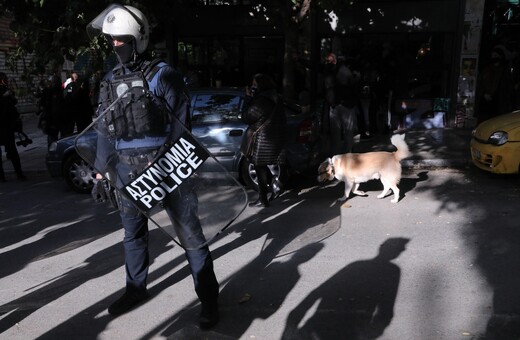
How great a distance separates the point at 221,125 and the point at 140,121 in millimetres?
4068

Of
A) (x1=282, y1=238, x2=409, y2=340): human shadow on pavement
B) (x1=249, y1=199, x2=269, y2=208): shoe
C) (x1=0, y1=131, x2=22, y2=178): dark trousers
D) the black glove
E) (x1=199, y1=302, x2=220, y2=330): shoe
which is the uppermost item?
the black glove

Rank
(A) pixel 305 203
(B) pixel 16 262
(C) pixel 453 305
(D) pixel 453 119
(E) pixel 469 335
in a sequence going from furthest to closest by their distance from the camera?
(D) pixel 453 119, (A) pixel 305 203, (B) pixel 16 262, (C) pixel 453 305, (E) pixel 469 335

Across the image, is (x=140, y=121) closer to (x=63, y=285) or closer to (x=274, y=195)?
(x=63, y=285)

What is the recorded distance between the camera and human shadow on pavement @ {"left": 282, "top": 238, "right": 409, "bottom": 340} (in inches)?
134

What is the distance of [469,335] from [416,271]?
104 cm

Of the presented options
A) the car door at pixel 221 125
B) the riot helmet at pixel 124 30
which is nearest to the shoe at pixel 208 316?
the riot helmet at pixel 124 30

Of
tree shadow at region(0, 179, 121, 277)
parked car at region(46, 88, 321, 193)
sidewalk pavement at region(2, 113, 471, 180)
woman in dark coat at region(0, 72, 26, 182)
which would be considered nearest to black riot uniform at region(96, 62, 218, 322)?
tree shadow at region(0, 179, 121, 277)

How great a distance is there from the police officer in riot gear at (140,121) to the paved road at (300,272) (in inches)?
24.9

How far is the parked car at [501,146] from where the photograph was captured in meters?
6.89

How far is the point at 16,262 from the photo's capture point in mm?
4969

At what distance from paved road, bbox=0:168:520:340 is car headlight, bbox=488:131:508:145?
68cm

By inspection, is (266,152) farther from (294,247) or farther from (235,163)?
(294,247)

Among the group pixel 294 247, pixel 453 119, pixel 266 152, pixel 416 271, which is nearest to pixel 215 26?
pixel 453 119

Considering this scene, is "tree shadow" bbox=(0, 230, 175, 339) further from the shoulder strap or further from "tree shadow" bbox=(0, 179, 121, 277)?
the shoulder strap
